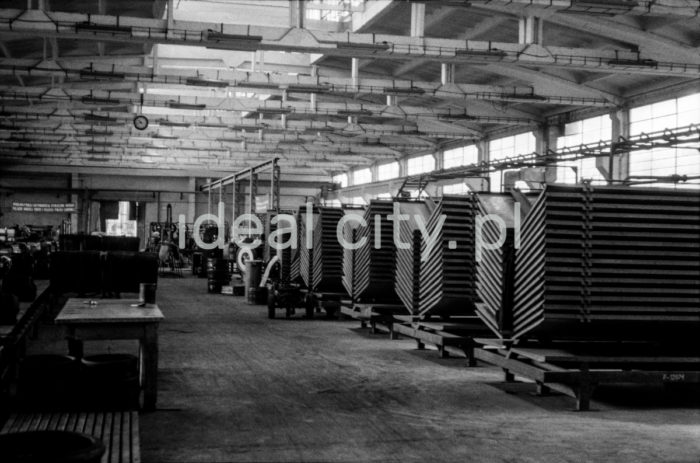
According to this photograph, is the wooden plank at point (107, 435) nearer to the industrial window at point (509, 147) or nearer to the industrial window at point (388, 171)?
the industrial window at point (509, 147)

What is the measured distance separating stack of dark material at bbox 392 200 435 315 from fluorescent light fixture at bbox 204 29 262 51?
3.65 meters

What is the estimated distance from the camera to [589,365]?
7.67m

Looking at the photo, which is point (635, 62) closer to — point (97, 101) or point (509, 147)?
point (509, 147)

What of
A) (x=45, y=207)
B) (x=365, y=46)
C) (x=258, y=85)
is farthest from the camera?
(x=45, y=207)

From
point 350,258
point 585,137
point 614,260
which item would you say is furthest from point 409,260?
point 585,137

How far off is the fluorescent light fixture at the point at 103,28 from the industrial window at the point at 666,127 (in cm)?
1114

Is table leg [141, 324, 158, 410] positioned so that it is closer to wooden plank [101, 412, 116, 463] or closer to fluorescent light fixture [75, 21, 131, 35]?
wooden plank [101, 412, 116, 463]

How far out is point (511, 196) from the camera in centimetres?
987

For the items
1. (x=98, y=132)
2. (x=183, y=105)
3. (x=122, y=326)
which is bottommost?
(x=122, y=326)

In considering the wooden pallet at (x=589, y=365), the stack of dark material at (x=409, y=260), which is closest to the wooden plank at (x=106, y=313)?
the wooden pallet at (x=589, y=365)

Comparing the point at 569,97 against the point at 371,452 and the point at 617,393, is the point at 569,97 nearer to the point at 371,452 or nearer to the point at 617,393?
the point at 617,393

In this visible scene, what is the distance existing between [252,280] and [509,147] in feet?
37.9

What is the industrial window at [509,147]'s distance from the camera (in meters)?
25.0

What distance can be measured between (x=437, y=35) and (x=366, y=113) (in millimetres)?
4491
